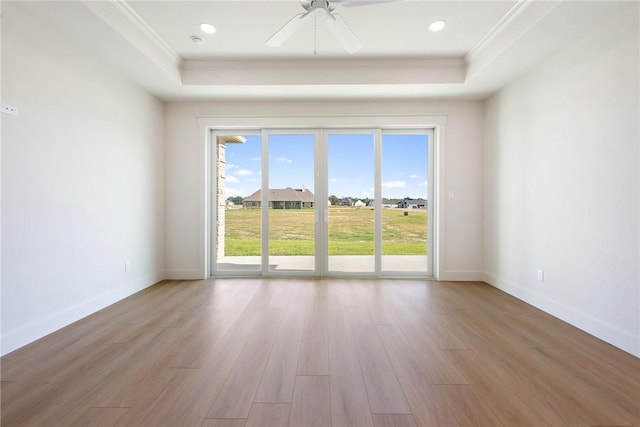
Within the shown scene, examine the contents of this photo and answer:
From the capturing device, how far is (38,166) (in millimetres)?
2262

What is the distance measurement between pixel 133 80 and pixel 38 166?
1.64 meters

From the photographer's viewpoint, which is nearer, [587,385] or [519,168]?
[587,385]

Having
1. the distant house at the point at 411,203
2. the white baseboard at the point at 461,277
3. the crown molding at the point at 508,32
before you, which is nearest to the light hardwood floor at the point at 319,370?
the white baseboard at the point at 461,277

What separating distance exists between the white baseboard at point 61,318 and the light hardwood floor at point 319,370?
0.26ft

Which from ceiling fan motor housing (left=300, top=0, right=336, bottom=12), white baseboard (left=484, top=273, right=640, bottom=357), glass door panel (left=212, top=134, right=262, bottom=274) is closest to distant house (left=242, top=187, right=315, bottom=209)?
glass door panel (left=212, top=134, right=262, bottom=274)

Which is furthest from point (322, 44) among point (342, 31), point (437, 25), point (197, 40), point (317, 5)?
point (197, 40)

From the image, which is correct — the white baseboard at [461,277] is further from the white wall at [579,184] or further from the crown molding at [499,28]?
the crown molding at [499,28]

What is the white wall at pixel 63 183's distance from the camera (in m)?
2.09

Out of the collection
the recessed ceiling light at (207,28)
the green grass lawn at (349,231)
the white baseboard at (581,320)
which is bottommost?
the white baseboard at (581,320)

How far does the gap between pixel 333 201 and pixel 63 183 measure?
3090mm

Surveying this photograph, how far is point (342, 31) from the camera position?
7.11 feet

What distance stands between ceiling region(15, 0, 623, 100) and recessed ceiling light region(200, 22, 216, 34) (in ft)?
0.15

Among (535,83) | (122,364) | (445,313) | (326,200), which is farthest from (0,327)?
(535,83)

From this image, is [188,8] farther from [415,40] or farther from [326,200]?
[326,200]
